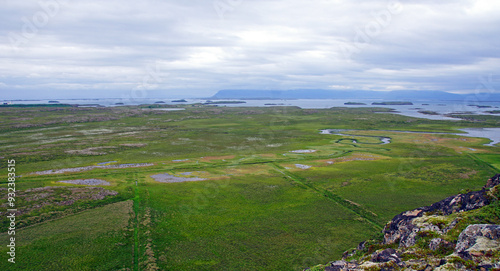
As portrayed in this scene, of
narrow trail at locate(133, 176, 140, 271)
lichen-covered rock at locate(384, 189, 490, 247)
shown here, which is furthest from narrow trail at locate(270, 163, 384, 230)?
narrow trail at locate(133, 176, 140, 271)

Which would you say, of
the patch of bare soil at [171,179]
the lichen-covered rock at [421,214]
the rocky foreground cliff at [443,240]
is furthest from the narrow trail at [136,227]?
the lichen-covered rock at [421,214]

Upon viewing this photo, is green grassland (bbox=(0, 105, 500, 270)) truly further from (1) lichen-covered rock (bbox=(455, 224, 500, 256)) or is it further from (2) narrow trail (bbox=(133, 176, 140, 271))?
(1) lichen-covered rock (bbox=(455, 224, 500, 256))

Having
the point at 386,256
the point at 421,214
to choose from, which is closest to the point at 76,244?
the point at 386,256

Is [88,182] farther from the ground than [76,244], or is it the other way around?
[88,182]

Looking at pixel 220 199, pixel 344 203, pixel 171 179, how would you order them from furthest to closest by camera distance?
1. pixel 171 179
2. pixel 220 199
3. pixel 344 203

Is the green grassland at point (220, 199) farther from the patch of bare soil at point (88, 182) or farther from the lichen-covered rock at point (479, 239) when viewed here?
the lichen-covered rock at point (479, 239)

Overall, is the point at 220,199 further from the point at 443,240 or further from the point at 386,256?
the point at 443,240

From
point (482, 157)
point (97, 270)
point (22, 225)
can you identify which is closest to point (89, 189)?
point (22, 225)
